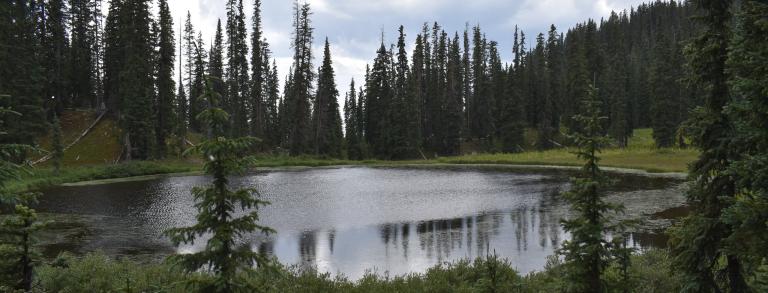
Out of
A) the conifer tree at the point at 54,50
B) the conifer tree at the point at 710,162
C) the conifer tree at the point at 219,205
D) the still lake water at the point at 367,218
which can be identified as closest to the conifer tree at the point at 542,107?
the still lake water at the point at 367,218

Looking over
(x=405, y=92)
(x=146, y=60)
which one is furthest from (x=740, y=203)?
(x=405, y=92)

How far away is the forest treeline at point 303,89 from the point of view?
56.0m

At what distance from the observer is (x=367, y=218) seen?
81.1 feet

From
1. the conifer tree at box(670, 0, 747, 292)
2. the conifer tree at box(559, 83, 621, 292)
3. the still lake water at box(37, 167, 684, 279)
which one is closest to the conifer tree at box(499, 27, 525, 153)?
the still lake water at box(37, 167, 684, 279)

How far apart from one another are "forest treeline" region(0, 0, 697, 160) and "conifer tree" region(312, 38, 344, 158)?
23 cm

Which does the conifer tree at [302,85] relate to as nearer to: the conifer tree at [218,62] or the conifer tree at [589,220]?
the conifer tree at [218,62]

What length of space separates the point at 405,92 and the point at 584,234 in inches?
2953

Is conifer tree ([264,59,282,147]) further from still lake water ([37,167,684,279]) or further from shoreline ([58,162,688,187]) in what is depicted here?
still lake water ([37,167,684,279])

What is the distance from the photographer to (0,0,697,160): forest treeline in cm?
5597

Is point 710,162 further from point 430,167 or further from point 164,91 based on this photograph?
point 164,91

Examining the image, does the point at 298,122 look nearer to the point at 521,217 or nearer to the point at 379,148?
the point at 379,148

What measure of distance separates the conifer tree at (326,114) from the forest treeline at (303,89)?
235 millimetres

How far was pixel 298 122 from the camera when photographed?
6912 centimetres

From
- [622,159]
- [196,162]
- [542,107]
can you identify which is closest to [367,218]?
→ [196,162]
